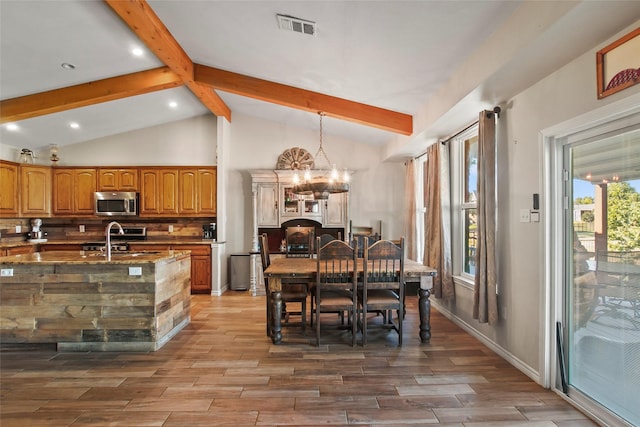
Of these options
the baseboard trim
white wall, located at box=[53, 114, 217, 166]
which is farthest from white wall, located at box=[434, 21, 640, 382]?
white wall, located at box=[53, 114, 217, 166]

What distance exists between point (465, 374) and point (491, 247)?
1120 millimetres

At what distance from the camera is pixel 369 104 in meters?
4.35

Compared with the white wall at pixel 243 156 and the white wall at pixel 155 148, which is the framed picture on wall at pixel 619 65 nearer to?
the white wall at pixel 243 156

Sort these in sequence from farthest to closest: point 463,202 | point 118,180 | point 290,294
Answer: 1. point 118,180
2. point 463,202
3. point 290,294

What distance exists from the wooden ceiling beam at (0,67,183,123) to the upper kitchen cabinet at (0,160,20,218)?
1.46m

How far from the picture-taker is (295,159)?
6.21 metres

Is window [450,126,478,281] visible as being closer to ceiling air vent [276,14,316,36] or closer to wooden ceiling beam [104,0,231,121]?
ceiling air vent [276,14,316,36]

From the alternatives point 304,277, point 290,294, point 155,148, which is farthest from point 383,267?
point 155,148

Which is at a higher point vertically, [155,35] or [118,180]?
[155,35]

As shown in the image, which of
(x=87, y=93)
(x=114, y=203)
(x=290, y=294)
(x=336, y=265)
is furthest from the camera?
(x=114, y=203)

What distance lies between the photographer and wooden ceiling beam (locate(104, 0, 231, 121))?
292 centimetres

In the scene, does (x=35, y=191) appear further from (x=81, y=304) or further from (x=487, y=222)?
(x=487, y=222)

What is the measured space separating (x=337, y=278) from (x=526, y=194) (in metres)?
1.82

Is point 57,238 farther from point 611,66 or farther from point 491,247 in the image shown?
point 611,66
